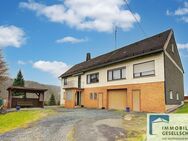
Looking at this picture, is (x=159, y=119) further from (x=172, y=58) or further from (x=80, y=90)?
(x=80, y=90)

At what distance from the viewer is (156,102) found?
23.5 m

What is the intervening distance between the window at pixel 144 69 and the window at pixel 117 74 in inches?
77.1

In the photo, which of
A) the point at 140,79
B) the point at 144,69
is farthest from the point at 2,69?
the point at 144,69

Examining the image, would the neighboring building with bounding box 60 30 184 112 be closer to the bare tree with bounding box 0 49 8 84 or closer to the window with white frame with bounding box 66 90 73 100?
the window with white frame with bounding box 66 90 73 100

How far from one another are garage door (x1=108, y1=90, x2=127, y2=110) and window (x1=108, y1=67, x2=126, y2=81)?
162cm

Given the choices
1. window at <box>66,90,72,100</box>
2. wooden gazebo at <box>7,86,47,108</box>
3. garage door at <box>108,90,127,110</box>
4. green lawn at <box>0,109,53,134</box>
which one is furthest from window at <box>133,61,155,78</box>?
wooden gazebo at <box>7,86,47,108</box>

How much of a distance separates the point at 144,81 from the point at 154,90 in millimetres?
1674

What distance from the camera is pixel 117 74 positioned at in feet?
96.7

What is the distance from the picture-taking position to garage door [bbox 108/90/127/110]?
2842 cm

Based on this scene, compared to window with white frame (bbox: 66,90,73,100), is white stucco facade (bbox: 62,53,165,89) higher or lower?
higher

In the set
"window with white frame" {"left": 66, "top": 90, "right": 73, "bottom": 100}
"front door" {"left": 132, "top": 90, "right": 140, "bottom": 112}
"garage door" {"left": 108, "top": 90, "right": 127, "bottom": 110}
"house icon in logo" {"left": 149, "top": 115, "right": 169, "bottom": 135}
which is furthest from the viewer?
"window with white frame" {"left": 66, "top": 90, "right": 73, "bottom": 100}

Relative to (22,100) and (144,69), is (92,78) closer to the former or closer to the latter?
(22,100)

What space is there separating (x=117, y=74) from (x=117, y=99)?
298 centimetres

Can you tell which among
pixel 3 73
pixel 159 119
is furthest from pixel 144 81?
pixel 3 73
